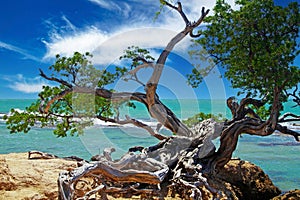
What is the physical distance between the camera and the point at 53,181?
502cm

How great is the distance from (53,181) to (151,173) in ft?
5.25

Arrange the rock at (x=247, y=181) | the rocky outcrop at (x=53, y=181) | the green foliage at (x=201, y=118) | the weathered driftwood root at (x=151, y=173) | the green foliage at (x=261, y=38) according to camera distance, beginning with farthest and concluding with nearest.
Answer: the green foliage at (x=201, y=118) < the rock at (x=247, y=181) < the green foliage at (x=261, y=38) < the rocky outcrop at (x=53, y=181) < the weathered driftwood root at (x=151, y=173)

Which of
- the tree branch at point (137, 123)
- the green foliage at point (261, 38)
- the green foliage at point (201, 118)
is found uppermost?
the green foliage at point (261, 38)

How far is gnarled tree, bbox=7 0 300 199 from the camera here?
5184mm

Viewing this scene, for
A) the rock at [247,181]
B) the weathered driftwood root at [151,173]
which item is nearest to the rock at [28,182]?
the weathered driftwood root at [151,173]

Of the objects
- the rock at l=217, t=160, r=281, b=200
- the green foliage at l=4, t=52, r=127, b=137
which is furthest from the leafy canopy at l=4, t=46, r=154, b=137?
the rock at l=217, t=160, r=281, b=200

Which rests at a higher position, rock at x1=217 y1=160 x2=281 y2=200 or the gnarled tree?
the gnarled tree

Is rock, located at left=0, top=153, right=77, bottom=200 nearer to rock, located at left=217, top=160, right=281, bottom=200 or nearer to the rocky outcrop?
the rocky outcrop

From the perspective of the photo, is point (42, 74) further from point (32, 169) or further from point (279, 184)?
point (279, 184)

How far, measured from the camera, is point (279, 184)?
34.6ft

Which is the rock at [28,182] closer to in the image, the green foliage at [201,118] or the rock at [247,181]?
the rock at [247,181]

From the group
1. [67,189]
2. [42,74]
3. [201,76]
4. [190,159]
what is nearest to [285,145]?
[201,76]

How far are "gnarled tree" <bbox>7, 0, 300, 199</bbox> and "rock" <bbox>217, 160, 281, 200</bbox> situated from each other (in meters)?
0.55

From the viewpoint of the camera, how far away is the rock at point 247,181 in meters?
6.82
